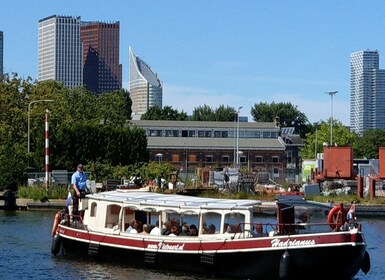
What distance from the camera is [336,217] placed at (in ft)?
121

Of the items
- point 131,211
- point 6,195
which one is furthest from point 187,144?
point 131,211

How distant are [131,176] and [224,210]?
51.0m

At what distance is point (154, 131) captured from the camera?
15100 cm

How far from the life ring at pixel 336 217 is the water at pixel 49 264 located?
263cm

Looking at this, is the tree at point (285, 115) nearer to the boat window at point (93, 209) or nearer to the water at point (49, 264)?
the water at point (49, 264)

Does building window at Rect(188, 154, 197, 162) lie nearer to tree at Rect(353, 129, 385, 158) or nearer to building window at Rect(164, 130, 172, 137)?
building window at Rect(164, 130, 172, 137)

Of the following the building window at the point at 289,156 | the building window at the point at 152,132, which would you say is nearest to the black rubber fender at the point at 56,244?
the building window at the point at 152,132

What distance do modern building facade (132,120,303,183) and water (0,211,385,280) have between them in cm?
8447

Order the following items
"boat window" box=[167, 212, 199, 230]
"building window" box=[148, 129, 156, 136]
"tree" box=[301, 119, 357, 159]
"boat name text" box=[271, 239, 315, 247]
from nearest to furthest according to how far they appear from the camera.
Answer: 1. "boat name text" box=[271, 239, 315, 247]
2. "boat window" box=[167, 212, 199, 230]
3. "building window" box=[148, 129, 156, 136]
4. "tree" box=[301, 119, 357, 159]

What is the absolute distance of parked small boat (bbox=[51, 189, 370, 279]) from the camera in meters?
34.4

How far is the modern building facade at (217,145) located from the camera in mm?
143875

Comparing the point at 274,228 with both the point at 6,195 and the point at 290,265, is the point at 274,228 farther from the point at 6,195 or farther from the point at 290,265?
the point at 6,195

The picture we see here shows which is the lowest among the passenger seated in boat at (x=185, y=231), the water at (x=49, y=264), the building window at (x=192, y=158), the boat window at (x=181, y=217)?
the water at (x=49, y=264)

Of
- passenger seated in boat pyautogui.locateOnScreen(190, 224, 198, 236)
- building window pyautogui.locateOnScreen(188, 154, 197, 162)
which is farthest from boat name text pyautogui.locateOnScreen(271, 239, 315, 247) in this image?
building window pyautogui.locateOnScreen(188, 154, 197, 162)
